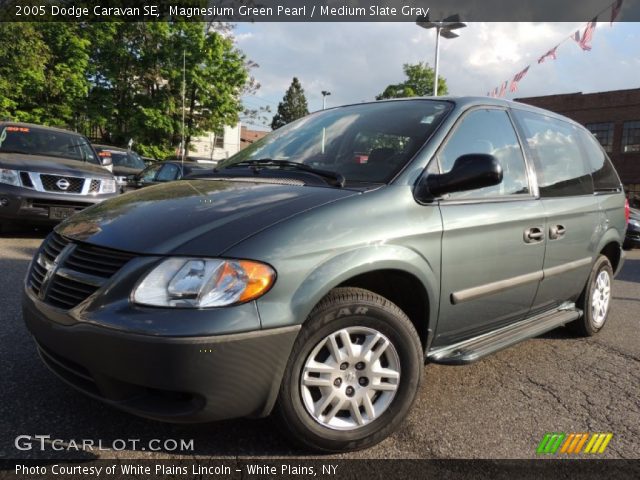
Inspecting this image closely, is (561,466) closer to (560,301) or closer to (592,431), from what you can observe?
(592,431)

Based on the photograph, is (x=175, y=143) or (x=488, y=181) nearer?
(x=488, y=181)

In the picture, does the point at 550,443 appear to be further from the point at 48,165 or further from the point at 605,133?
the point at 605,133

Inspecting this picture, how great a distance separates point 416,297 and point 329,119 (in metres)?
1.50

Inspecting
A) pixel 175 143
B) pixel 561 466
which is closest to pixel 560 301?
pixel 561 466

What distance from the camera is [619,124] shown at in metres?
32.0

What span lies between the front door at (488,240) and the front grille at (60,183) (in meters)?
5.75

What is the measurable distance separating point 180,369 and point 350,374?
0.77 meters

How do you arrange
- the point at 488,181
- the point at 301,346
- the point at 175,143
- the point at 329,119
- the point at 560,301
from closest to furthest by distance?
the point at 301,346 < the point at 488,181 < the point at 329,119 < the point at 560,301 < the point at 175,143

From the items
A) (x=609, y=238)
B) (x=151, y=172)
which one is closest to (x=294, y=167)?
(x=609, y=238)

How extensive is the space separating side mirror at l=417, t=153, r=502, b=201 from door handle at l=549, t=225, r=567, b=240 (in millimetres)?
1044

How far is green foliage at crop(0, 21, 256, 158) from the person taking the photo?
25781 millimetres

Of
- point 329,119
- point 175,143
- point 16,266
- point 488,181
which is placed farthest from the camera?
point 175,143

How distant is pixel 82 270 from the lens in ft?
7.07

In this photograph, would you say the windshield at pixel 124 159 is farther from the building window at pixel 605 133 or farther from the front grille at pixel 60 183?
the building window at pixel 605 133
